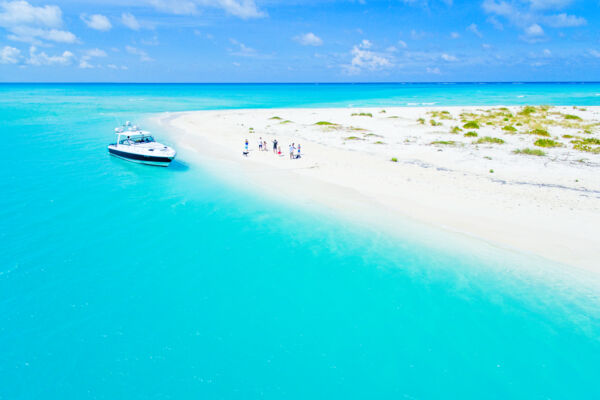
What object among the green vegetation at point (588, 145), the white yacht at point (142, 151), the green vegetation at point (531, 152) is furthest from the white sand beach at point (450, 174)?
the white yacht at point (142, 151)

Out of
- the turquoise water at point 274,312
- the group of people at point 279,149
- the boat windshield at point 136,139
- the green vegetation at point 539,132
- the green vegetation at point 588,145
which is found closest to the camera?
the turquoise water at point 274,312

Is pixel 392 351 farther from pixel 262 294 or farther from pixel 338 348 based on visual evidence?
pixel 262 294

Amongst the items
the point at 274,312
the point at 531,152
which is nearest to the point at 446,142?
the point at 531,152

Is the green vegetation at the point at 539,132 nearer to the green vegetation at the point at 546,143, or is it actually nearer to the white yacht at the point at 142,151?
the green vegetation at the point at 546,143

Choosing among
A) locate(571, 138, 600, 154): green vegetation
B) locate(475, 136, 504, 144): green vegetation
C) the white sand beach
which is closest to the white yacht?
the white sand beach

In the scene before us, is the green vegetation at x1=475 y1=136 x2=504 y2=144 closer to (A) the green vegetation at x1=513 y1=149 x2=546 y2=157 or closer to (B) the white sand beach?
(B) the white sand beach

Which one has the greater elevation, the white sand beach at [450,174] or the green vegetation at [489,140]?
the green vegetation at [489,140]

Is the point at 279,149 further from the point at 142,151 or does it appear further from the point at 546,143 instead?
the point at 546,143
